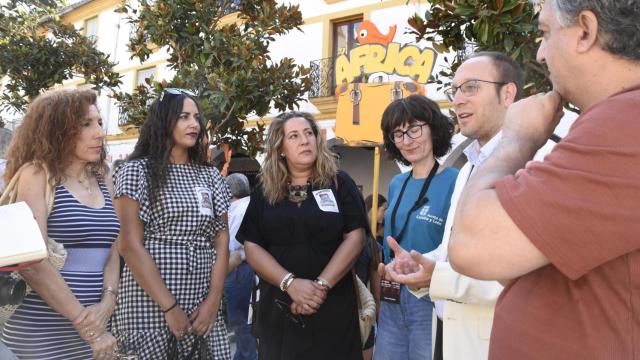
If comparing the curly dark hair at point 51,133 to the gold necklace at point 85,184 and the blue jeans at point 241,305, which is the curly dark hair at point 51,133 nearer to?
the gold necklace at point 85,184

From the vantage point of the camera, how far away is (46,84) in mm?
8328

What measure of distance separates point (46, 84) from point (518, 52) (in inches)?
314

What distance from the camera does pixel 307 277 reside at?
2859 mm

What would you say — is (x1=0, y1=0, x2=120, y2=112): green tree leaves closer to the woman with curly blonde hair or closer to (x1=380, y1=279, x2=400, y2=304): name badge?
the woman with curly blonde hair

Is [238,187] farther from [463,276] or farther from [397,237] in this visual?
[463,276]

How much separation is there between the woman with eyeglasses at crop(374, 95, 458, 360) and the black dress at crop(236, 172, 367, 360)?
22 cm

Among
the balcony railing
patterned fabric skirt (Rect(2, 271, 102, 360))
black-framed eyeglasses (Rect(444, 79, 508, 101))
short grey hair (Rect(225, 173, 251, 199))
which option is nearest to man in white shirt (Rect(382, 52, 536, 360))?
black-framed eyeglasses (Rect(444, 79, 508, 101))

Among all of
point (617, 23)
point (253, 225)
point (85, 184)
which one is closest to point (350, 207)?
point (253, 225)

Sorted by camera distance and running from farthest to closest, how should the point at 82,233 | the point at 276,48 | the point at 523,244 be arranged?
the point at 276,48 → the point at 82,233 → the point at 523,244

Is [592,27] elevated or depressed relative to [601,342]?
elevated

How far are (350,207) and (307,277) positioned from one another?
52 centimetres

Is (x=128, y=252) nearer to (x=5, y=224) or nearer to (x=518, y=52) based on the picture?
(x=5, y=224)

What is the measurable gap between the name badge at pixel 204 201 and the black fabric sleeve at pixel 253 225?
1.22 ft

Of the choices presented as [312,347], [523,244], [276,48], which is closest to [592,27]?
[523,244]
